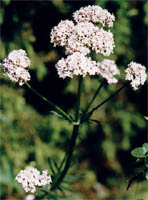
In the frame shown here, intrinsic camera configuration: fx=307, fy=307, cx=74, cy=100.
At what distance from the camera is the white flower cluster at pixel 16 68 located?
78.5 inches

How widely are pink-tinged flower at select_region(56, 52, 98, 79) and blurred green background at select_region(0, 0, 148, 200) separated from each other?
1516 millimetres

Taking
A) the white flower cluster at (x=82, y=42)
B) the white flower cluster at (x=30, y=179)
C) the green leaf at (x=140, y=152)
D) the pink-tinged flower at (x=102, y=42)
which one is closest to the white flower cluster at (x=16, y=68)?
the white flower cluster at (x=82, y=42)

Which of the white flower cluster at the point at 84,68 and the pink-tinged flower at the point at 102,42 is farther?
the pink-tinged flower at the point at 102,42

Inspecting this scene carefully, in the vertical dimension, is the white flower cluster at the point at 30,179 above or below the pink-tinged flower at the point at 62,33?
below

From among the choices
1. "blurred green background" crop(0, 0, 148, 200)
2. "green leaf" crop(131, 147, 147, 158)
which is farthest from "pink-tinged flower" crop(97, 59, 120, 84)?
"blurred green background" crop(0, 0, 148, 200)

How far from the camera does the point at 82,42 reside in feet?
6.60

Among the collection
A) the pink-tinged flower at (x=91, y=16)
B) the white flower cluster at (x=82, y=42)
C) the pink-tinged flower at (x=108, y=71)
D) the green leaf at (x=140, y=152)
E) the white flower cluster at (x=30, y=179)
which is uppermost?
the pink-tinged flower at (x=91, y=16)

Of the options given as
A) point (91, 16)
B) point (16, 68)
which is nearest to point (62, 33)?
point (91, 16)

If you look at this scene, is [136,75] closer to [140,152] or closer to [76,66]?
[76,66]

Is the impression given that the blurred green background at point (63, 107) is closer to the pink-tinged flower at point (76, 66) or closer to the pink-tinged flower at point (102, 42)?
the pink-tinged flower at point (102, 42)

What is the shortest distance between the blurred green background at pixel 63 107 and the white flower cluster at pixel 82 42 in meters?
1.14

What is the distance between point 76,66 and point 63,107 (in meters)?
2.47

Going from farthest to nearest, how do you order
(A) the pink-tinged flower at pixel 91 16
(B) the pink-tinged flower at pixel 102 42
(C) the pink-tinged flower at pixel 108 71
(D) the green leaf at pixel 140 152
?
(A) the pink-tinged flower at pixel 91 16 < (B) the pink-tinged flower at pixel 102 42 < (C) the pink-tinged flower at pixel 108 71 < (D) the green leaf at pixel 140 152

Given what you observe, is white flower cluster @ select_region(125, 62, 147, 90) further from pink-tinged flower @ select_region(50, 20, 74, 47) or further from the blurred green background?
the blurred green background
